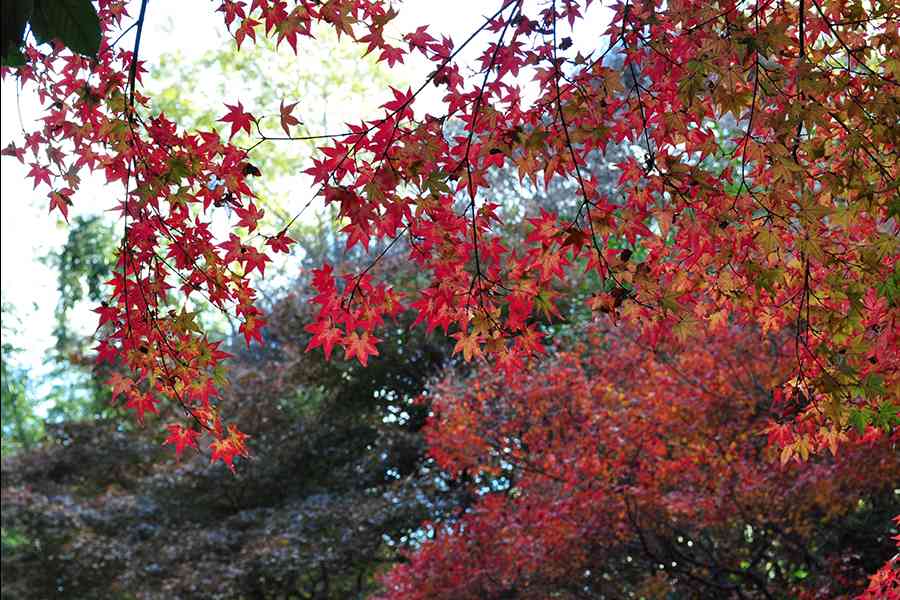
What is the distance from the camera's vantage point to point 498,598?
19.9ft

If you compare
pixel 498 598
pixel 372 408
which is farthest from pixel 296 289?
pixel 498 598

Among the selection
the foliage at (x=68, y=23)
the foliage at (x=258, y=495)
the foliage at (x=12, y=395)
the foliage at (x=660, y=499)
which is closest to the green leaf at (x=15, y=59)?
the foliage at (x=68, y=23)

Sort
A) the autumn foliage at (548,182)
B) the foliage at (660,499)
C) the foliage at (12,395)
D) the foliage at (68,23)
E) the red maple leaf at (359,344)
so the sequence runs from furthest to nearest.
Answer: the foliage at (12,395)
the foliage at (660,499)
the red maple leaf at (359,344)
the autumn foliage at (548,182)
the foliage at (68,23)

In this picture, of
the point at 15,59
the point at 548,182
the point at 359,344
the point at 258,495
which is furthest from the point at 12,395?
the point at 15,59

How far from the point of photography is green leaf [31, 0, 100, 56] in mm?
1386

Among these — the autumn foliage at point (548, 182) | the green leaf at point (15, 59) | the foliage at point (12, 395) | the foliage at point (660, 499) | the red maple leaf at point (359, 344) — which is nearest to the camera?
the green leaf at point (15, 59)

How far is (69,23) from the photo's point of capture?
1401 mm

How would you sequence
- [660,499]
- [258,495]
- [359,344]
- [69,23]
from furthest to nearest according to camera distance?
[258,495]
[660,499]
[359,344]
[69,23]

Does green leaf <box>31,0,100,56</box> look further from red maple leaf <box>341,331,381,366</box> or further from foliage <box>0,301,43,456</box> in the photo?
foliage <box>0,301,43,456</box>

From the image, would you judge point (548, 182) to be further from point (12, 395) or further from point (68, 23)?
point (12, 395)

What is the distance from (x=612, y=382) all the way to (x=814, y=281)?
3407 mm

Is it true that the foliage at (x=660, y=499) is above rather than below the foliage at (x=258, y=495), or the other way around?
below

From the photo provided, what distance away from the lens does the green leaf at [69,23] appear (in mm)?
1386

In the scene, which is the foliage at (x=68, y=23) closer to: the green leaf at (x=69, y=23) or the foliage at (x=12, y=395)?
the green leaf at (x=69, y=23)
